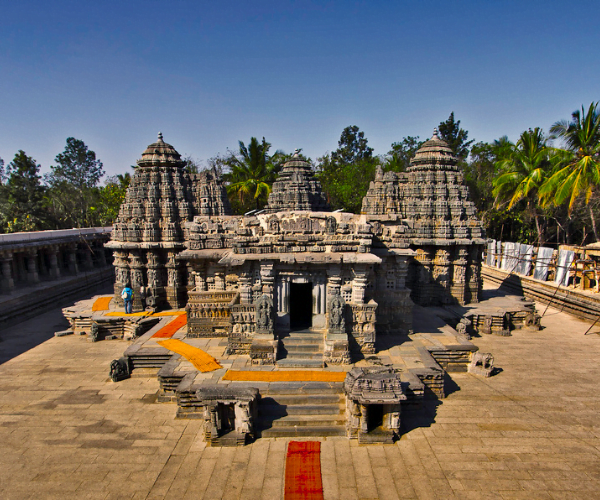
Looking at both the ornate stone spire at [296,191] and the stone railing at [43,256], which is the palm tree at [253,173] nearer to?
the ornate stone spire at [296,191]

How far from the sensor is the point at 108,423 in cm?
989

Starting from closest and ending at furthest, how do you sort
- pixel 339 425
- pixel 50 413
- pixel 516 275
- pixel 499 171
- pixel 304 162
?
1. pixel 339 425
2. pixel 50 413
3. pixel 304 162
4. pixel 516 275
5. pixel 499 171

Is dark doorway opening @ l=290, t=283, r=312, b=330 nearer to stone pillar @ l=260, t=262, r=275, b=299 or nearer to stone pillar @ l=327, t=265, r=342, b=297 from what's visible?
stone pillar @ l=260, t=262, r=275, b=299

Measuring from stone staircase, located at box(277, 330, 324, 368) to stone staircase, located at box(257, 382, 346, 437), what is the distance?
925mm

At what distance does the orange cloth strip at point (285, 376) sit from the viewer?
34.0 ft

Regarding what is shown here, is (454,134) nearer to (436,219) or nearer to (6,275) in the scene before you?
(436,219)

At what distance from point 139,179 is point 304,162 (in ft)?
30.1

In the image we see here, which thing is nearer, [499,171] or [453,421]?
[453,421]

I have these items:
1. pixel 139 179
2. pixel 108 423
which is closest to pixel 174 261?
pixel 139 179

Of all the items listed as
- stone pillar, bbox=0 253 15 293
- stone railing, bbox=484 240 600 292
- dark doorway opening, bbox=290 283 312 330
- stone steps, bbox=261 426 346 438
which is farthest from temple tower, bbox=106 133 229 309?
stone railing, bbox=484 240 600 292

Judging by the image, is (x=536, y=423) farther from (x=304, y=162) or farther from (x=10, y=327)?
A: (x=10, y=327)

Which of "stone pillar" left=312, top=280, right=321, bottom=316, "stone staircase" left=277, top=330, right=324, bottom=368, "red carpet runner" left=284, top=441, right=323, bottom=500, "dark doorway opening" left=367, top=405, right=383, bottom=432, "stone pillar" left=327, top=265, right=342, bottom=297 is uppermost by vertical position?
"stone pillar" left=327, top=265, right=342, bottom=297

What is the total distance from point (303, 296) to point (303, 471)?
723 cm

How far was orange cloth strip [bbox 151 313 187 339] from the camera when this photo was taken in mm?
14025
